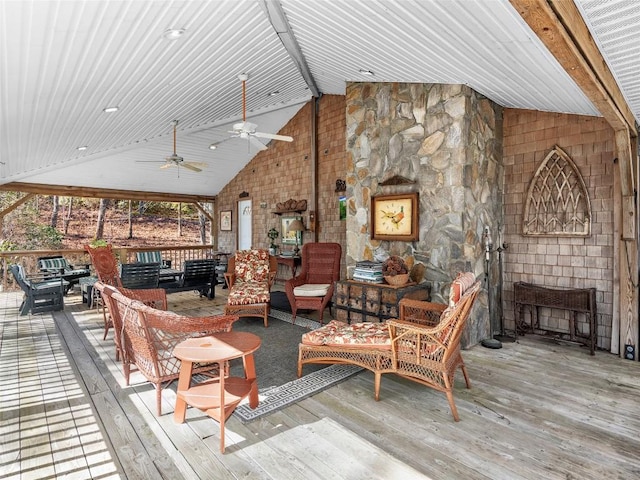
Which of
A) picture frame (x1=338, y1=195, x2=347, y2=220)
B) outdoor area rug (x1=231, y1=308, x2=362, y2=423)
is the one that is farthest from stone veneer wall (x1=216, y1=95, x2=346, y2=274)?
outdoor area rug (x1=231, y1=308, x2=362, y2=423)

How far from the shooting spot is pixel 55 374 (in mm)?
3414

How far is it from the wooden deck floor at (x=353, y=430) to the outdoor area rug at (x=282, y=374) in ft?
0.38

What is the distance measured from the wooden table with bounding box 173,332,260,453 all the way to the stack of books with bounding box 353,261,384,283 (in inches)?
79.1

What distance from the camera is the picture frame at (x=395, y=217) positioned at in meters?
4.49

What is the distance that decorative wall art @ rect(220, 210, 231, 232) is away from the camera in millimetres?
11062

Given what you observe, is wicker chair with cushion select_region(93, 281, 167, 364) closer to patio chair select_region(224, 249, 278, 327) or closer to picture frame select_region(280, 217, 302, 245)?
patio chair select_region(224, 249, 278, 327)

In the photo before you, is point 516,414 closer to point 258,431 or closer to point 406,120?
point 258,431

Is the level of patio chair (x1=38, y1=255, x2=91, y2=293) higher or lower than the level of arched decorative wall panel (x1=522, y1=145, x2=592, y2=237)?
lower

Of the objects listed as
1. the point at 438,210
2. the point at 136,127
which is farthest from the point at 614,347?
the point at 136,127

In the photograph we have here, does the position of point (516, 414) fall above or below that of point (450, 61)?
below

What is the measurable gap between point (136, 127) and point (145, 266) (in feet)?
8.13

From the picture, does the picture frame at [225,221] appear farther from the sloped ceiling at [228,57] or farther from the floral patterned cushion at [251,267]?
the floral patterned cushion at [251,267]

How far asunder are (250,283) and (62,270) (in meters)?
4.35

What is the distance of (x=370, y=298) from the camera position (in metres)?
4.25
